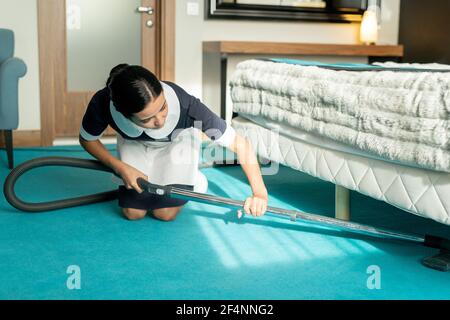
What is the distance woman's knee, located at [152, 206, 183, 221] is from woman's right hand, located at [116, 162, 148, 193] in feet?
0.60

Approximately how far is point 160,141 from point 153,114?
20.3 inches

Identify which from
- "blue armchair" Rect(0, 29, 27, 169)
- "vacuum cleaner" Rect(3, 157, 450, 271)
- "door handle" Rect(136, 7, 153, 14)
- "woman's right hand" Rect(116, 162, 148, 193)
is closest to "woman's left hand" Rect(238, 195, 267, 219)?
"vacuum cleaner" Rect(3, 157, 450, 271)

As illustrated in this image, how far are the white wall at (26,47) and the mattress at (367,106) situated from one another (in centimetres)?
190

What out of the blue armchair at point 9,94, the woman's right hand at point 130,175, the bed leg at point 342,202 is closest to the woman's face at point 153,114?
the woman's right hand at point 130,175

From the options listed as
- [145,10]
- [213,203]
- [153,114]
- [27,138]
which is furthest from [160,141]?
[145,10]

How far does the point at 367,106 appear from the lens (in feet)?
5.99

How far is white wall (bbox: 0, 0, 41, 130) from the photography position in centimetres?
372

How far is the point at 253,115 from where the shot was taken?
8.52 feet

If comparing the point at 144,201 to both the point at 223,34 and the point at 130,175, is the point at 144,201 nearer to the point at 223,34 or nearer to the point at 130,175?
the point at 130,175

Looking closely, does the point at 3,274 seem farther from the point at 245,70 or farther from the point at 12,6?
the point at 12,6

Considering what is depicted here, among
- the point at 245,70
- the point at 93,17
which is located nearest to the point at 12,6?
the point at 93,17

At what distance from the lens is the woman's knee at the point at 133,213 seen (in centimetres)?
217
